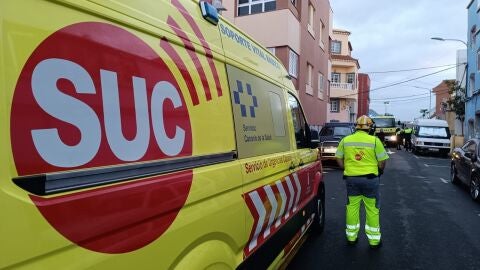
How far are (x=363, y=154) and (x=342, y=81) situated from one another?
4712 cm

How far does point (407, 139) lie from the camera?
32406 millimetres

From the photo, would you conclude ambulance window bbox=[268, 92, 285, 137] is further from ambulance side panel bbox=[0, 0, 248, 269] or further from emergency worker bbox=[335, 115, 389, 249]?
emergency worker bbox=[335, 115, 389, 249]

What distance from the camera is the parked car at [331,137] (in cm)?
1689

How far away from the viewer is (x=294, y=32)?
22.2 metres

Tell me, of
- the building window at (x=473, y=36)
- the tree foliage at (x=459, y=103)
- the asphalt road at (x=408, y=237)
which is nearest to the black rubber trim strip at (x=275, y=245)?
→ the asphalt road at (x=408, y=237)

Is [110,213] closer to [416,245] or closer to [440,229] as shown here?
[416,245]

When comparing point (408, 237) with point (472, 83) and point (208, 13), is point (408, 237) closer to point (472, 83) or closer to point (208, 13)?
point (208, 13)

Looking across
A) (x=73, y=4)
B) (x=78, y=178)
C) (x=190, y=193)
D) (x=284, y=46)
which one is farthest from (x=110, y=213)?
(x=284, y=46)

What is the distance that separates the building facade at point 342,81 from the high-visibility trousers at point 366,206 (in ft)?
129

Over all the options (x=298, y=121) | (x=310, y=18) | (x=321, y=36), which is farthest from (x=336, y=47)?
(x=298, y=121)

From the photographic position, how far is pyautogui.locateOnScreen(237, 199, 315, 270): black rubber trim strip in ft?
10.6

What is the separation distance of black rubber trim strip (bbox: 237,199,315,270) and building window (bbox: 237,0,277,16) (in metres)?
17.8

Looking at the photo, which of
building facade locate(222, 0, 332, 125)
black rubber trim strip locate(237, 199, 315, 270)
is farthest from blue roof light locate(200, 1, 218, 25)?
building facade locate(222, 0, 332, 125)

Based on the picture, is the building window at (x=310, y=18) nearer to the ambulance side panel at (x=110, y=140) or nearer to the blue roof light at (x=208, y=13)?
the blue roof light at (x=208, y=13)
